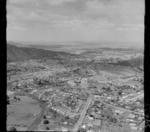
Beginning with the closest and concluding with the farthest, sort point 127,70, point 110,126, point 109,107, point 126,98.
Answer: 1. point 110,126
2. point 109,107
3. point 126,98
4. point 127,70

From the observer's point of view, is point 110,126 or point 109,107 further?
point 109,107

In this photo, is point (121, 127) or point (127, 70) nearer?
point (121, 127)

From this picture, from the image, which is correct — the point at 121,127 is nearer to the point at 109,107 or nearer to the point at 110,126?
the point at 110,126

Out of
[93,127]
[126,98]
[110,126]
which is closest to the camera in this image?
[93,127]
